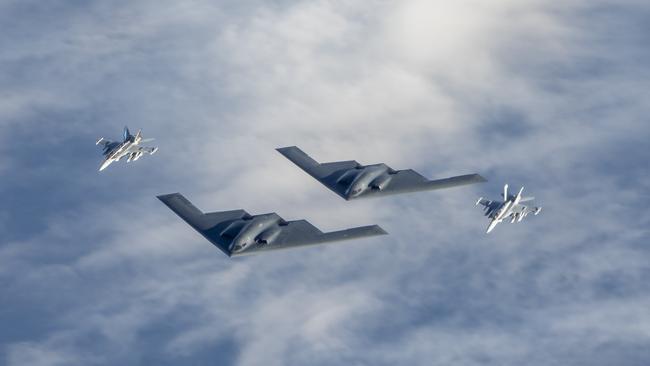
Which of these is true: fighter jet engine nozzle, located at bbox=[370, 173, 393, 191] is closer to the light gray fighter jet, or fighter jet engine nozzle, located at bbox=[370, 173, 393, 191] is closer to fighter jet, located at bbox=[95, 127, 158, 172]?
the light gray fighter jet

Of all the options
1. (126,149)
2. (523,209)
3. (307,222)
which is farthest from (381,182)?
(126,149)

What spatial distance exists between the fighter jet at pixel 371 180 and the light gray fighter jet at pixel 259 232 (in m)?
6.50

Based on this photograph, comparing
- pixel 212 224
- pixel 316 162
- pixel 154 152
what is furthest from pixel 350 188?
pixel 154 152

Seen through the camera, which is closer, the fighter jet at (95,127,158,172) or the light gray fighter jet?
the light gray fighter jet

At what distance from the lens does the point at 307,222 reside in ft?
378

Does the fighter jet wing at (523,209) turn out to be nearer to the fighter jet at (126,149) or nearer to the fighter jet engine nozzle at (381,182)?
the fighter jet engine nozzle at (381,182)

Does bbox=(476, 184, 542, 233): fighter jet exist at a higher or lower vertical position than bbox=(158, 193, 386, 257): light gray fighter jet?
higher

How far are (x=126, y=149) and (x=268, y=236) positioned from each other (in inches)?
1128

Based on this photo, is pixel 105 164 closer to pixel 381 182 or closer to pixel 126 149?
pixel 126 149

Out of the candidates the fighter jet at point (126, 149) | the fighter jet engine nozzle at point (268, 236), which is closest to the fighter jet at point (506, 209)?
the fighter jet engine nozzle at point (268, 236)

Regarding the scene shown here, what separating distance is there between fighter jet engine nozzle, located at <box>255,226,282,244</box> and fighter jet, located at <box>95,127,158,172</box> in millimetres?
27088

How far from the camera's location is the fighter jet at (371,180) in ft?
390

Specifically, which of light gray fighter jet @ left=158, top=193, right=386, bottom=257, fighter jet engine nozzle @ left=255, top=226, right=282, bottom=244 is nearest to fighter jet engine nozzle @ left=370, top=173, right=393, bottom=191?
light gray fighter jet @ left=158, top=193, right=386, bottom=257

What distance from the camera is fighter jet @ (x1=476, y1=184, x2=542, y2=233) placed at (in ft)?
410
